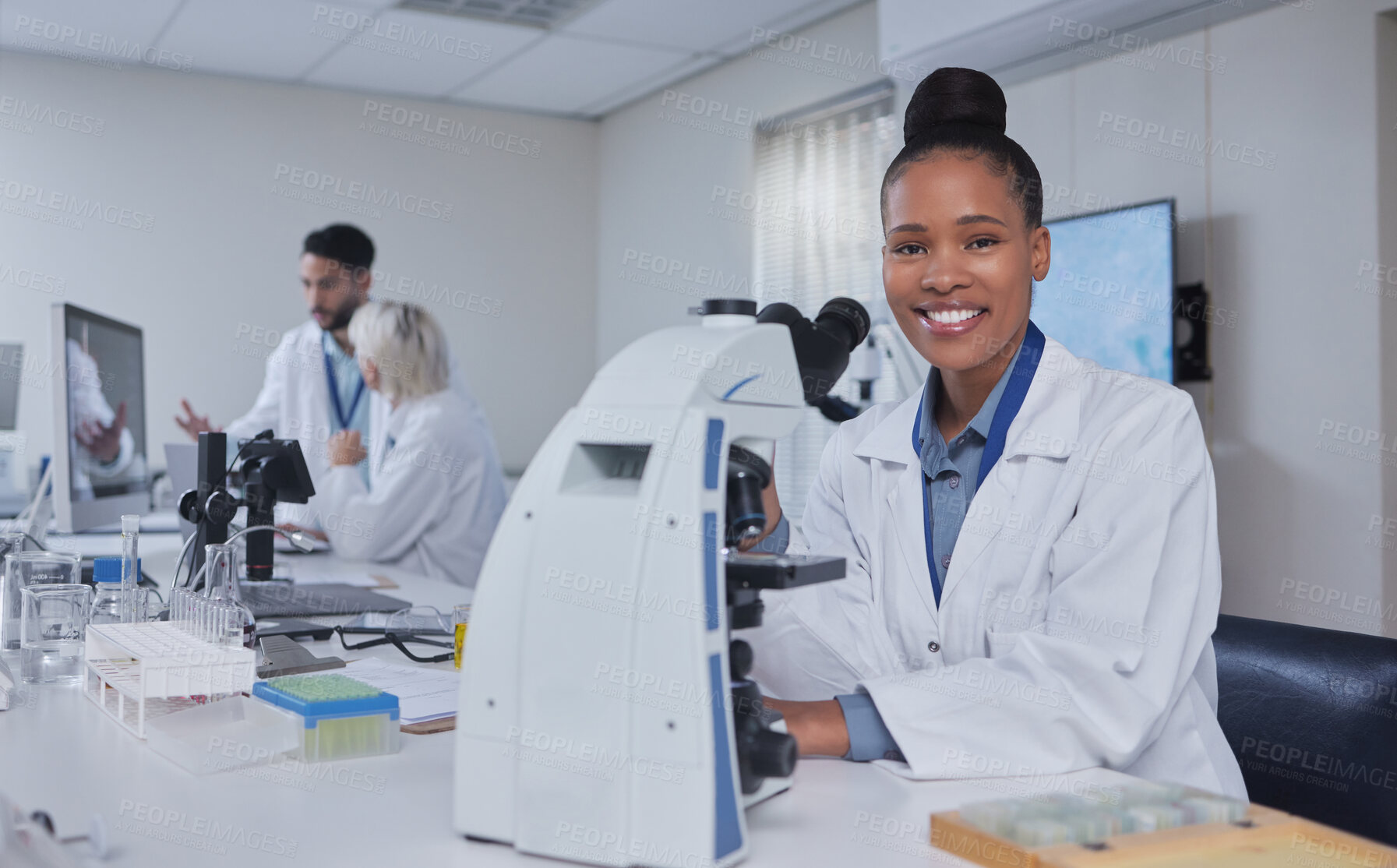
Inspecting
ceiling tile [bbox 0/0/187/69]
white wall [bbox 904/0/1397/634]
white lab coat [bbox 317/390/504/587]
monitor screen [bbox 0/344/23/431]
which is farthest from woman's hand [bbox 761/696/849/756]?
ceiling tile [bbox 0/0/187/69]

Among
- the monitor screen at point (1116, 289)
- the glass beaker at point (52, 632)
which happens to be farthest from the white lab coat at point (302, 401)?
the monitor screen at point (1116, 289)

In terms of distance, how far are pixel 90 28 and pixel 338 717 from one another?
411 cm

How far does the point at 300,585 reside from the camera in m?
2.22

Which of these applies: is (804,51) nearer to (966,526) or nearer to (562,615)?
(966,526)

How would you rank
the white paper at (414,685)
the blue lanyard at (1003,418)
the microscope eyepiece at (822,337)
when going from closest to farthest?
1. the microscope eyepiece at (822,337)
2. the white paper at (414,685)
3. the blue lanyard at (1003,418)

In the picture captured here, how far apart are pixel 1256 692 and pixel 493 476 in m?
2.33

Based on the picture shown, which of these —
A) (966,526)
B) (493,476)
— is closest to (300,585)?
(493,476)

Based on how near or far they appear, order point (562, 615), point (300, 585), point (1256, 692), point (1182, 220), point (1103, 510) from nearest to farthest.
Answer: point (562, 615), point (1103, 510), point (1256, 692), point (300, 585), point (1182, 220)

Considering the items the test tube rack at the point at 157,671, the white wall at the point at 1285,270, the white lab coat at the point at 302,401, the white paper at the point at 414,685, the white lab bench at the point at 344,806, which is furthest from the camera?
the white lab coat at the point at 302,401

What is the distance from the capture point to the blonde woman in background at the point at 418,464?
2930mm

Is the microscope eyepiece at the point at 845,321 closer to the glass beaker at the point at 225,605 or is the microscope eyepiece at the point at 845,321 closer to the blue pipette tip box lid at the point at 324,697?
the blue pipette tip box lid at the point at 324,697

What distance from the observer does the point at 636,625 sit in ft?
2.52

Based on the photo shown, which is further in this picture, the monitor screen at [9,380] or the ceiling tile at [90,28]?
the ceiling tile at [90,28]

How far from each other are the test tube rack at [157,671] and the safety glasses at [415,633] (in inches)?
15.2
